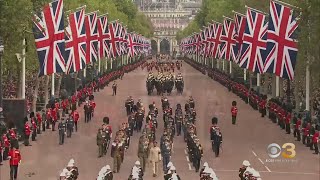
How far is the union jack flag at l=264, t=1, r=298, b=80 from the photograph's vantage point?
35.1 meters

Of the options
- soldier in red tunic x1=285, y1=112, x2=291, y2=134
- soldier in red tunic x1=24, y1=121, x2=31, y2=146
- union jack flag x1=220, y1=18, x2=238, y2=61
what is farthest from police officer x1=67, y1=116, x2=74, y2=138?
union jack flag x1=220, y1=18, x2=238, y2=61

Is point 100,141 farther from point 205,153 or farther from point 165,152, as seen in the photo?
point 165,152

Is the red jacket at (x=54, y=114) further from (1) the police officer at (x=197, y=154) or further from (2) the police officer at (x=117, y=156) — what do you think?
(1) the police officer at (x=197, y=154)

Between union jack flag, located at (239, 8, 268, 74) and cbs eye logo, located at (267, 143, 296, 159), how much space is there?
10034 millimetres

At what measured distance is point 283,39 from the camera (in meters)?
35.4

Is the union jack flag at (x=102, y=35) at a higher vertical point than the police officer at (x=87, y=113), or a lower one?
higher

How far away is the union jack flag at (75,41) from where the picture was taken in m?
43.2

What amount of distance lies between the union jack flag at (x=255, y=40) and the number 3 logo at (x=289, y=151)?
395 inches

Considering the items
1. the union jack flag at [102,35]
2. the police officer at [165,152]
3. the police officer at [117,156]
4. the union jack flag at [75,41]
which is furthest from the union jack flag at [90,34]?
the police officer at [165,152]

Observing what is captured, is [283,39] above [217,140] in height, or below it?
above

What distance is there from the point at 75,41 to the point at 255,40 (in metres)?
9.58

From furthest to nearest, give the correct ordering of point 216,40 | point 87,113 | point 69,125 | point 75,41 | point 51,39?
point 216,40, point 75,41, point 87,113, point 51,39, point 69,125

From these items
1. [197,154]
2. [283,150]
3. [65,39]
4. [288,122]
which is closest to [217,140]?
[197,154]

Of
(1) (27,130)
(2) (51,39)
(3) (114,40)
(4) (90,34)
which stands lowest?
(1) (27,130)
